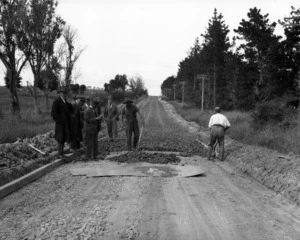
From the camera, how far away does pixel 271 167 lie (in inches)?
384

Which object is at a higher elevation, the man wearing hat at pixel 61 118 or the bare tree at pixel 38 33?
the bare tree at pixel 38 33

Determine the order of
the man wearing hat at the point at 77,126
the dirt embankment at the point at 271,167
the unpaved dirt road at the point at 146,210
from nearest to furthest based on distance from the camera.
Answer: the unpaved dirt road at the point at 146,210 → the dirt embankment at the point at 271,167 → the man wearing hat at the point at 77,126

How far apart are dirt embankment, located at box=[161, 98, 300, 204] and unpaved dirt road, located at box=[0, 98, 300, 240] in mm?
319

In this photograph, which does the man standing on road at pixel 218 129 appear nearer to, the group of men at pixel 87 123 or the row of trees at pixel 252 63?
the group of men at pixel 87 123

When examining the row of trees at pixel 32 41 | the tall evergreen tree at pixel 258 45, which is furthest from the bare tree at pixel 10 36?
the tall evergreen tree at pixel 258 45

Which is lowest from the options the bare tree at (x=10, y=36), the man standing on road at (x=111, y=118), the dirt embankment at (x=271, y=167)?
the dirt embankment at (x=271, y=167)

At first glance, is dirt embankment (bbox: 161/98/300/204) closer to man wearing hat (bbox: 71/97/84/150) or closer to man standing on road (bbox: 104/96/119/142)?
man wearing hat (bbox: 71/97/84/150)

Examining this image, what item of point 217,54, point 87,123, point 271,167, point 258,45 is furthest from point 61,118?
point 217,54

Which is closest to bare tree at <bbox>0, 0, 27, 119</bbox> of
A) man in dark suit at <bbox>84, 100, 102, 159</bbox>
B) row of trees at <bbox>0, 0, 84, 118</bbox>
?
row of trees at <bbox>0, 0, 84, 118</bbox>

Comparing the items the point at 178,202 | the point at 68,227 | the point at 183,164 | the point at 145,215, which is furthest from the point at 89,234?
the point at 183,164

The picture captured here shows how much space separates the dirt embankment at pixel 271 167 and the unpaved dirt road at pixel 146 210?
0.32 metres

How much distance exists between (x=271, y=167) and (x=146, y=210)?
15.7 feet

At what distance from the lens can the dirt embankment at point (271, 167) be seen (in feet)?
26.5

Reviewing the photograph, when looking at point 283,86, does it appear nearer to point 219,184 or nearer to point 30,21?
point 30,21
